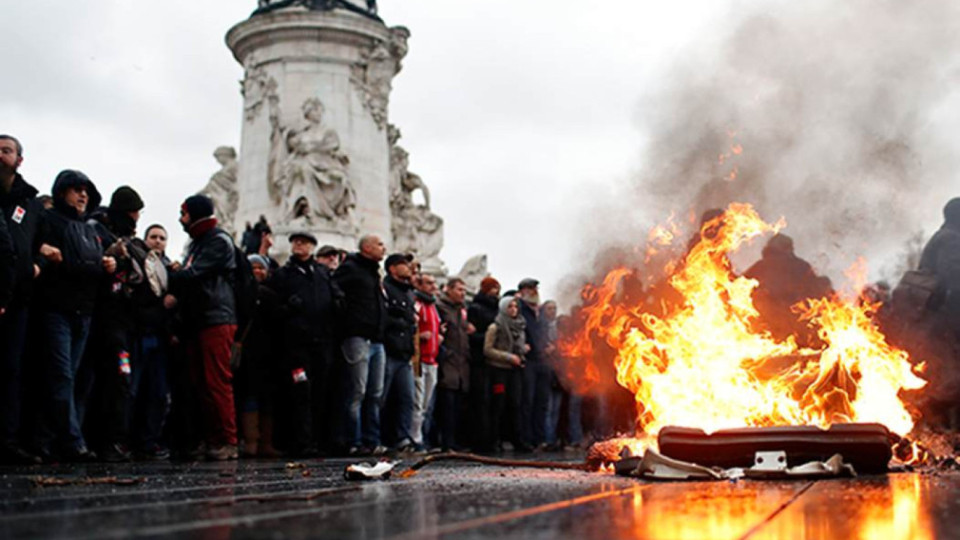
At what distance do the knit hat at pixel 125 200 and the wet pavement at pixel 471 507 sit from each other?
3534 mm

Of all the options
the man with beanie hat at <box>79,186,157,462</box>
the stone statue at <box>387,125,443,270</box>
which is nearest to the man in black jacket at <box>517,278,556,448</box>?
the man with beanie hat at <box>79,186,157,462</box>

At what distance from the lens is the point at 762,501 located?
448 centimetres

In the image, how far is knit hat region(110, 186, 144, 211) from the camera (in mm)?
9414

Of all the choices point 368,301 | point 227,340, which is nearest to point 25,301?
point 227,340

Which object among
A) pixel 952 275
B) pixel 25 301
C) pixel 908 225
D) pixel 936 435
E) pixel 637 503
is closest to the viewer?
pixel 637 503

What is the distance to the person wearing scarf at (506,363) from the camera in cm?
1421

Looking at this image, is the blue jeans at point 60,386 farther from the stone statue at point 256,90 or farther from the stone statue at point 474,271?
the stone statue at point 474,271

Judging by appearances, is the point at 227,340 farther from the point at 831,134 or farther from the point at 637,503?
the point at 637,503

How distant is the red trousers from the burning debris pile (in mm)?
2965

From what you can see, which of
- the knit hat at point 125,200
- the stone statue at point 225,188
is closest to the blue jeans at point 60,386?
the knit hat at point 125,200

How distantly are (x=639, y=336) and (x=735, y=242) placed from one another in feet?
3.02

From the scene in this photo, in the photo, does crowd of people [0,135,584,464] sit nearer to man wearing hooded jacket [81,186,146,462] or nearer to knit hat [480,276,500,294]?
man wearing hooded jacket [81,186,146,462]

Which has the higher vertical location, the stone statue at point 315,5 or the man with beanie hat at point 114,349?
the stone statue at point 315,5

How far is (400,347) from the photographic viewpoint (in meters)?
11.7
